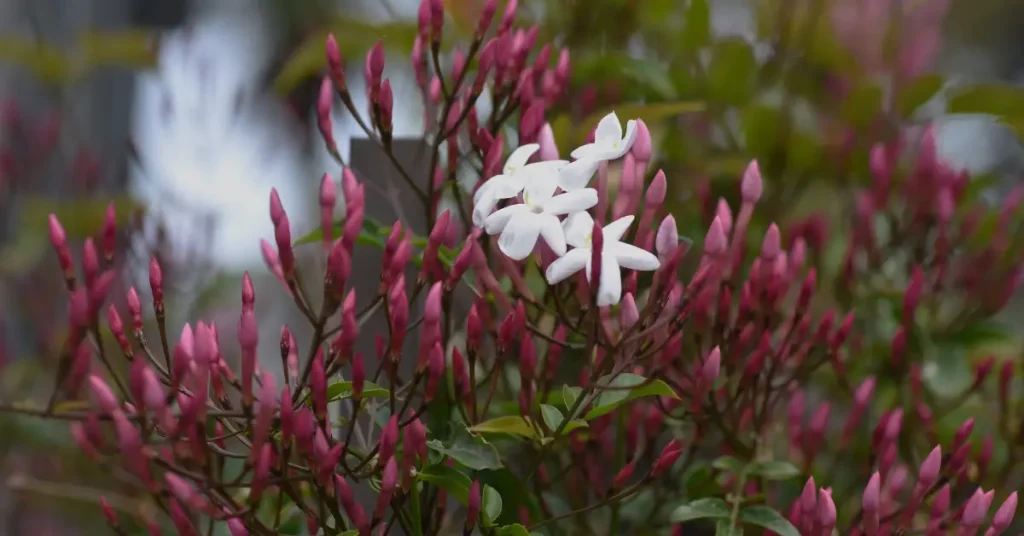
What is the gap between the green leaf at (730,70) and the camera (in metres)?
0.80

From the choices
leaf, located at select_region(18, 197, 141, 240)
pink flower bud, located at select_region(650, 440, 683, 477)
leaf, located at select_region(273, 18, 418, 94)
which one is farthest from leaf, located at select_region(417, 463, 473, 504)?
leaf, located at select_region(18, 197, 141, 240)

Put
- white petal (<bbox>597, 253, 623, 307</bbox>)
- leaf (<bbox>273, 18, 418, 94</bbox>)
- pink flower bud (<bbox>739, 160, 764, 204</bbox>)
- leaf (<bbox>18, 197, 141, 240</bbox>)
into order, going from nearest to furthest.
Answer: white petal (<bbox>597, 253, 623, 307</bbox>) < pink flower bud (<bbox>739, 160, 764, 204</bbox>) < leaf (<bbox>273, 18, 418, 94</bbox>) < leaf (<bbox>18, 197, 141, 240</bbox>)

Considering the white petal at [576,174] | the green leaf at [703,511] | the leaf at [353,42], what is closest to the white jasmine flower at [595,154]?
the white petal at [576,174]

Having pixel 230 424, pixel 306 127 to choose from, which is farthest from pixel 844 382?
pixel 306 127

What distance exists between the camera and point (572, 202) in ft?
1.38

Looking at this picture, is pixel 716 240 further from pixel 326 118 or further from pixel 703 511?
pixel 326 118

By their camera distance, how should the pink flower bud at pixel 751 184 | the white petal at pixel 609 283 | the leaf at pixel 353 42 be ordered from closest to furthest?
the white petal at pixel 609 283
the pink flower bud at pixel 751 184
the leaf at pixel 353 42

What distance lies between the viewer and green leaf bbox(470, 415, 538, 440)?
1.53 feet

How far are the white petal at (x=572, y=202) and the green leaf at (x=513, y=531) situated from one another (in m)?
0.18

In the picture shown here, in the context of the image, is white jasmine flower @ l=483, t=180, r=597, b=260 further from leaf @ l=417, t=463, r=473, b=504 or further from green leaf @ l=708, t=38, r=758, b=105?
green leaf @ l=708, t=38, r=758, b=105

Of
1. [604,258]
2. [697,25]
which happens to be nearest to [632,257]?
[604,258]

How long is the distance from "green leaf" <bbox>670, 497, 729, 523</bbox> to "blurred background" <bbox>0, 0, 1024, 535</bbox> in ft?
0.87

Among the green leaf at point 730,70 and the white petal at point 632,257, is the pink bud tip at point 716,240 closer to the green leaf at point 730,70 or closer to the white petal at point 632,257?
the white petal at point 632,257

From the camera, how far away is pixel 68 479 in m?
1.14
